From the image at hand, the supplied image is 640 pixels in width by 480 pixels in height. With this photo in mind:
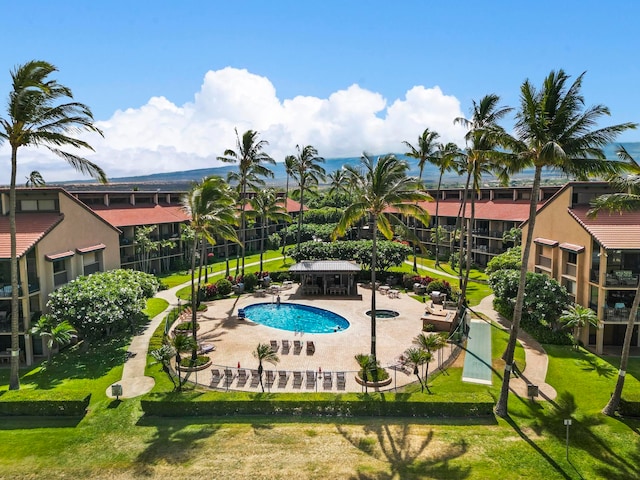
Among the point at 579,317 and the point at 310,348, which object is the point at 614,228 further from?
the point at 310,348

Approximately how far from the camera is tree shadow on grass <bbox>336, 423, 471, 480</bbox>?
55.7 feet

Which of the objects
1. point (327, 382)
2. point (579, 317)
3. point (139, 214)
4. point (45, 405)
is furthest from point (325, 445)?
point (139, 214)

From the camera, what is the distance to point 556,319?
3083cm

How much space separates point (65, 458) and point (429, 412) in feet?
53.5

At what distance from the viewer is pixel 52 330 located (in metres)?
25.8

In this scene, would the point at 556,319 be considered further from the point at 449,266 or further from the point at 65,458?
the point at 65,458

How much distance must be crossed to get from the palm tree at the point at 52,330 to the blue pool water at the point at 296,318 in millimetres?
14431

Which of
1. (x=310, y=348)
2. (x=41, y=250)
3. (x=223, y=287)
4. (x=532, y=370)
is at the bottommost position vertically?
(x=532, y=370)

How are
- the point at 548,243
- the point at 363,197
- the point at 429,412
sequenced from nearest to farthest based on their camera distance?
the point at 429,412
the point at 363,197
the point at 548,243

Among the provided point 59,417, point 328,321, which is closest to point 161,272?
point 328,321

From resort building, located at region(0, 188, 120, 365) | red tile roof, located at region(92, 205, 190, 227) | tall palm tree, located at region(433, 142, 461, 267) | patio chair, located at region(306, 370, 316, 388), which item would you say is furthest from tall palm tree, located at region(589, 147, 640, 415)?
red tile roof, located at region(92, 205, 190, 227)

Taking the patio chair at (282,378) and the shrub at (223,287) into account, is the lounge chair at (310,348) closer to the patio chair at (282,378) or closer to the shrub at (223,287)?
the patio chair at (282,378)

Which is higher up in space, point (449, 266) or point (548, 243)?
point (548, 243)

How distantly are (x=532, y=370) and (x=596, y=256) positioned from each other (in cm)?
983
